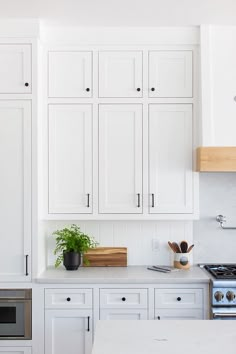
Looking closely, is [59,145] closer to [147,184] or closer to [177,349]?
[147,184]

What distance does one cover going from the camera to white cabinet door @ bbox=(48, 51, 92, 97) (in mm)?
3562

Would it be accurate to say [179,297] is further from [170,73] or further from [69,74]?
[69,74]

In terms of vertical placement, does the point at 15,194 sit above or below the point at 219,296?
above

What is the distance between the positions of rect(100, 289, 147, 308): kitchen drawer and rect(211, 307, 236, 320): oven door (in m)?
0.50

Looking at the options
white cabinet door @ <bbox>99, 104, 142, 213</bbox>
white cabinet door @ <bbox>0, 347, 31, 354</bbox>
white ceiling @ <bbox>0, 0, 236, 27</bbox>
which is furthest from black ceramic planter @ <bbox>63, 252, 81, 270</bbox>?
white ceiling @ <bbox>0, 0, 236, 27</bbox>

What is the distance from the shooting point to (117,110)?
3564 millimetres

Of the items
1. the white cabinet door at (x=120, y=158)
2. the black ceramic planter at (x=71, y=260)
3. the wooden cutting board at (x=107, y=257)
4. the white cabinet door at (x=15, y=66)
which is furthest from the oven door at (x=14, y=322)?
the white cabinet door at (x=15, y=66)

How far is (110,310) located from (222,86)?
6.36ft

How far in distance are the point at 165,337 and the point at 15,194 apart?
5.78 ft

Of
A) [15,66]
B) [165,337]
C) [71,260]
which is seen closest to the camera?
[165,337]

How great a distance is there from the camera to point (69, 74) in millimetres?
3570

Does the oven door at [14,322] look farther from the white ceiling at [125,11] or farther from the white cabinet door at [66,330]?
the white ceiling at [125,11]

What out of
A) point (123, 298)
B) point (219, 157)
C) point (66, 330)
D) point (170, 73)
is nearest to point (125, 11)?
point (170, 73)

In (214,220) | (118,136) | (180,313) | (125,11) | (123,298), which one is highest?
(125,11)
